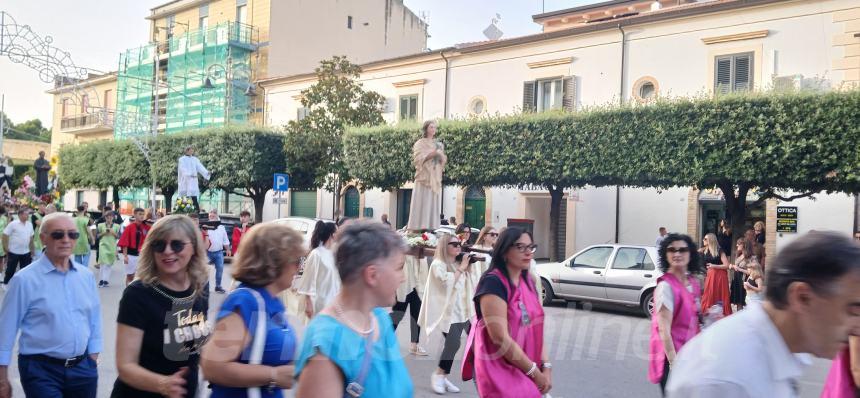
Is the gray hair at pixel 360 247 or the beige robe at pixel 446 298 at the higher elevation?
the gray hair at pixel 360 247

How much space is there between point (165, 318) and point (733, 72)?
70.5 feet

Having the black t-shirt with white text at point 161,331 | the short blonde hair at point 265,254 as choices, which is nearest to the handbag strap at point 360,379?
the short blonde hair at point 265,254

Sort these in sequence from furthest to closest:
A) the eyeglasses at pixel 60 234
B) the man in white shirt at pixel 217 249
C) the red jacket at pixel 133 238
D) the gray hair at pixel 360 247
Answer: the man in white shirt at pixel 217 249 → the red jacket at pixel 133 238 → the eyeglasses at pixel 60 234 → the gray hair at pixel 360 247

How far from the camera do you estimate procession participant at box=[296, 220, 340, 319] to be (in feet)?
23.0

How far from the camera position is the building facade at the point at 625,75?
2033 centimetres

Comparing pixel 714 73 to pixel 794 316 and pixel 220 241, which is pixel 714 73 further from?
pixel 794 316

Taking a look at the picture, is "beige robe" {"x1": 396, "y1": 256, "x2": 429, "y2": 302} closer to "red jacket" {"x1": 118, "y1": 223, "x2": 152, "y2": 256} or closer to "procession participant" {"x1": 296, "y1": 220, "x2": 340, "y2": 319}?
"procession participant" {"x1": 296, "y1": 220, "x2": 340, "y2": 319}

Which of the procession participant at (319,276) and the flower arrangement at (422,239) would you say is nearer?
the procession participant at (319,276)

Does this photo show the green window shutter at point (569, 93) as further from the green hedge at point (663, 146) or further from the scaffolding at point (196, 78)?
the scaffolding at point (196, 78)

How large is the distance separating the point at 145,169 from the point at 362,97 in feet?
43.3

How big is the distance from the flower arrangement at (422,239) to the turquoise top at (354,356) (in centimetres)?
789

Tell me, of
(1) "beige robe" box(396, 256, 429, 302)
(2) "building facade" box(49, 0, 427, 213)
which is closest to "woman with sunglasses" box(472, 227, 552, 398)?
(1) "beige robe" box(396, 256, 429, 302)

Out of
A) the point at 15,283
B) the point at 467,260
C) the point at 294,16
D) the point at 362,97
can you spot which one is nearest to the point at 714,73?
the point at 362,97

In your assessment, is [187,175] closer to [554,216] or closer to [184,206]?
[184,206]
